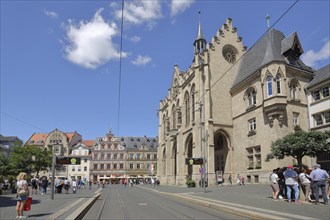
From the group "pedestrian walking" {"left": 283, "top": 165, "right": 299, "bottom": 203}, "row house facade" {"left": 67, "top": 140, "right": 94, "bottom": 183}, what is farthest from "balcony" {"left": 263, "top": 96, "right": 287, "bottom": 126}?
"row house facade" {"left": 67, "top": 140, "right": 94, "bottom": 183}

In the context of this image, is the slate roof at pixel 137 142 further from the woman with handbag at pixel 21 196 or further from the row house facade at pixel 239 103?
the woman with handbag at pixel 21 196

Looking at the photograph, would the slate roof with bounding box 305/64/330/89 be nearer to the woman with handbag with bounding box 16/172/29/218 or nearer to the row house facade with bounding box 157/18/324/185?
the row house facade with bounding box 157/18/324/185

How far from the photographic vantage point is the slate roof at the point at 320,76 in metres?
33.9

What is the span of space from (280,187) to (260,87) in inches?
886

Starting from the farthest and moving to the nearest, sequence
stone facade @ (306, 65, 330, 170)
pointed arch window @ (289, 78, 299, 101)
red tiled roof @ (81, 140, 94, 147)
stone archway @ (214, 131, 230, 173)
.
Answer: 1. red tiled roof @ (81, 140, 94, 147)
2. stone archway @ (214, 131, 230, 173)
3. pointed arch window @ (289, 78, 299, 101)
4. stone facade @ (306, 65, 330, 170)

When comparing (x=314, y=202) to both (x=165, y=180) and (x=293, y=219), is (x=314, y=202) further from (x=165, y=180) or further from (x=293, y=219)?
(x=165, y=180)

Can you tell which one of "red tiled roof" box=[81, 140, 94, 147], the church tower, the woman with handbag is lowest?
the woman with handbag

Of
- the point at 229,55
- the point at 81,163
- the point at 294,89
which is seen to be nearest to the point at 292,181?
the point at 294,89

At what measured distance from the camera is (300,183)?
1582cm

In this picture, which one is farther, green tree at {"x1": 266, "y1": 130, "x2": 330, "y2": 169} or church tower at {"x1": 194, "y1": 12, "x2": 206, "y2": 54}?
church tower at {"x1": 194, "y1": 12, "x2": 206, "y2": 54}

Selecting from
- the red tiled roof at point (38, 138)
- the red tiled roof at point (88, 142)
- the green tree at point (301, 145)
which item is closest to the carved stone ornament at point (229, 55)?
the green tree at point (301, 145)

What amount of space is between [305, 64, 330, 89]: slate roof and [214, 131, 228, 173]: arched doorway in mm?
13570

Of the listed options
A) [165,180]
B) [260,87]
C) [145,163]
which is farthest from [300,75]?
[145,163]

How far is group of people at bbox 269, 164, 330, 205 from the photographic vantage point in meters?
13.7
